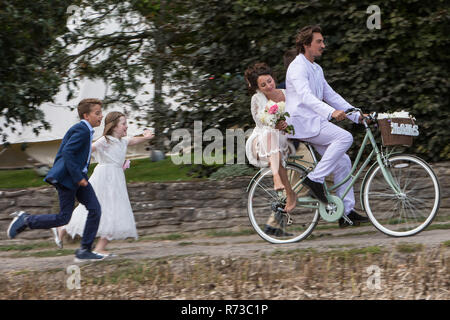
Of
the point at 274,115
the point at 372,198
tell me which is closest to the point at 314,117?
the point at 274,115

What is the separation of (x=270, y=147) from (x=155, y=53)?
369 centimetres

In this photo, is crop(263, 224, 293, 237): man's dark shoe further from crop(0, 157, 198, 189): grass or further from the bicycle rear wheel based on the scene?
crop(0, 157, 198, 189): grass

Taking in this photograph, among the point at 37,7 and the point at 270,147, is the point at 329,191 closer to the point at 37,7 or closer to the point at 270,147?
the point at 270,147

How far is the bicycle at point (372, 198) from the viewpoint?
5.95m

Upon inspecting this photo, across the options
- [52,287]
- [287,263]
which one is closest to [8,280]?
[52,287]

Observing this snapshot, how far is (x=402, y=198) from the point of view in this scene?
6.08m

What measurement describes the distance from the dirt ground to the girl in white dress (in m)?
0.37

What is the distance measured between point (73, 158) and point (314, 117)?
6.87 ft

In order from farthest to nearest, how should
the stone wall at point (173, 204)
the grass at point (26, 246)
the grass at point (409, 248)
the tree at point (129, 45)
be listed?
the tree at point (129, 45) < the stone wall at point (173, 204) < the grass at point (26, 246) < the grass at point (409, 248)

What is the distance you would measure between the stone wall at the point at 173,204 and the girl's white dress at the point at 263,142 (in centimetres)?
152

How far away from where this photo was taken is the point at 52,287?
556cm

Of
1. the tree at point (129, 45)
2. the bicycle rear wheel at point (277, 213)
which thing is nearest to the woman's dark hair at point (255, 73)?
the bicycle rear wheel at point (277, 213)

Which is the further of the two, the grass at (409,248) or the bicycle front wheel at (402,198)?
the bicycle front wheel at (402,198)

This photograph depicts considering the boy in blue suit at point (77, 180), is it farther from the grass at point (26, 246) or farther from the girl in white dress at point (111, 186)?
the grass at point (26, 246)
